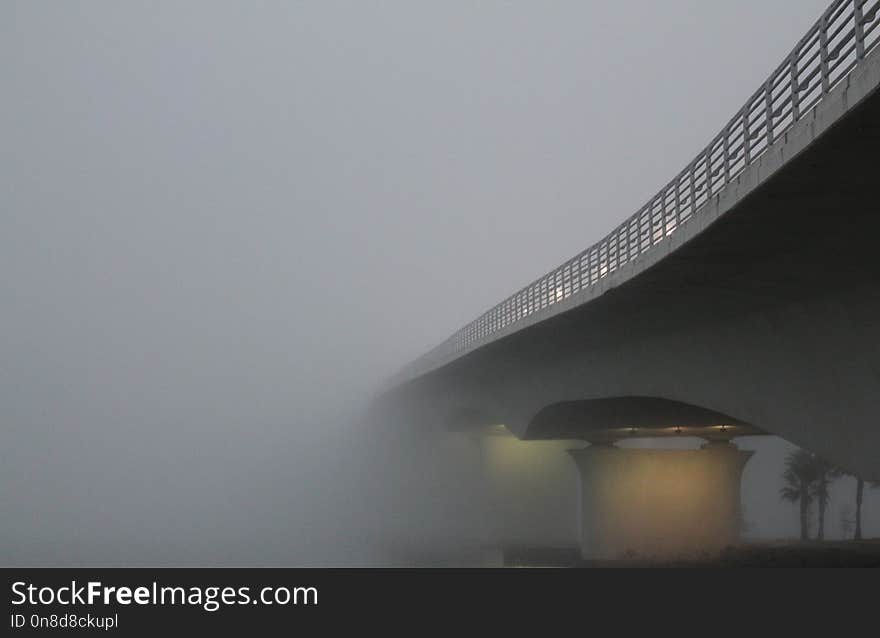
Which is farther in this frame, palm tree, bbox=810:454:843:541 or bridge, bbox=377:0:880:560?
palm tree, bbox=810:454:843:541

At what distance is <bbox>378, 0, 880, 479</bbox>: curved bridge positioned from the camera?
13516 millimetres

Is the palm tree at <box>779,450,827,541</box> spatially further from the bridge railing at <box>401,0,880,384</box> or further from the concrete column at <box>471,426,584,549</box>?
the bridge railing at <box>401,0,880,384</box>

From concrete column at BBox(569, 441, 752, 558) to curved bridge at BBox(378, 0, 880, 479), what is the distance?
616 inches

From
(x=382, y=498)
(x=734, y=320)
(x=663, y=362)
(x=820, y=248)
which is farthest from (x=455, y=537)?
(x=820, y=248)

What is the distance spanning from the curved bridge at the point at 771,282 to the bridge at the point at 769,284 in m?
0.04

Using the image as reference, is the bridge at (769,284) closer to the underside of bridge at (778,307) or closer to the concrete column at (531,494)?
the underside of bridge at (778,307)

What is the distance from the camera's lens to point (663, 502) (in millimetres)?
48406

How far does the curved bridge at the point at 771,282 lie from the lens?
44.3 ft

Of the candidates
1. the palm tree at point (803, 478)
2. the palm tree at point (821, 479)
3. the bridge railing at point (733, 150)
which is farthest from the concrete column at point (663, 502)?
the palm tree at point (803, 478)

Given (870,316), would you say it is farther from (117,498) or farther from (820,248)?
(117,498)

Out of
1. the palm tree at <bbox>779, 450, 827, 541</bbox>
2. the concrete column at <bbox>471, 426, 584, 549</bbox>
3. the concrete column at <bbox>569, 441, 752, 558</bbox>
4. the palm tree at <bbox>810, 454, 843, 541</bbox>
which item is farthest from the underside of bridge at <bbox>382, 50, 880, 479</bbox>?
the palm tree at <bbox>779, 450, 827, 541</bbox>

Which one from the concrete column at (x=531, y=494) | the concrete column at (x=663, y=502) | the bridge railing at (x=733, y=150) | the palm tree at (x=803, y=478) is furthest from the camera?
the palm tree at (x=803, y=478)

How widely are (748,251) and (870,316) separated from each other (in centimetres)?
252

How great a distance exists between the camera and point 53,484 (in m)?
120
